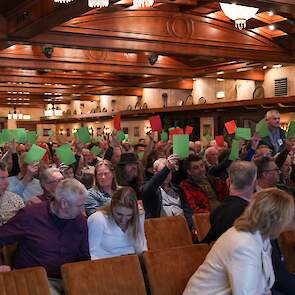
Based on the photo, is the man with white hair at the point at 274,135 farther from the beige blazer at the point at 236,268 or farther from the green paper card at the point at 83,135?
the beige blazer at the point at 236,268

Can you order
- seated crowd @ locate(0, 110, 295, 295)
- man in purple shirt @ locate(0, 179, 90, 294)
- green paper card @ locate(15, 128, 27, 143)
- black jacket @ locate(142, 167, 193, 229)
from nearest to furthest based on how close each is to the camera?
1. seated crowd @ locate(0, 110, 295, 295)
2. man in purple shirt @ locate(0, 179, 90, 294)
3. black jacket @ locate(142, 167, 193, 229)
4. green paper card @ locate(15, 128, 27, 143)

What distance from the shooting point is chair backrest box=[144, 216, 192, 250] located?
163 inches

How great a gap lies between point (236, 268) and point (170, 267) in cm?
74

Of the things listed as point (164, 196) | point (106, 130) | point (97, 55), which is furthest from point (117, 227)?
point (106, 130)

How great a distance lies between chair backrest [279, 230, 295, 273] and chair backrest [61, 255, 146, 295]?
1.46 meters

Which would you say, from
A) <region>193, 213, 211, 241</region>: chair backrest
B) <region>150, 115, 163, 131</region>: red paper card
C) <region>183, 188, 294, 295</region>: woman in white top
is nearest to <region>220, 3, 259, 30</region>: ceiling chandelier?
<region>150, 115, 163, 131</region>: red paper card

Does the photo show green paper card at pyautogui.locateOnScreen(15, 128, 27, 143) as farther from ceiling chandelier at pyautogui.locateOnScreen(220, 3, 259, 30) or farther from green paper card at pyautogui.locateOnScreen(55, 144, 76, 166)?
ceiling chandelier at pyautogui.locateOnScreen(220, 3, 259, 30)

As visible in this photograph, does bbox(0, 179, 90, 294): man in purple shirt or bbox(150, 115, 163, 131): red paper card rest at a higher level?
bbox(150, 115, 163, 131): red paper card

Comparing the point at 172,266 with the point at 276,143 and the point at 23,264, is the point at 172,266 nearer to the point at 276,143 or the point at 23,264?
the point at 23,264

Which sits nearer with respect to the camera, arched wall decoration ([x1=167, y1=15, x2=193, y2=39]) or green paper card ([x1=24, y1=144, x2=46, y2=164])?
green paper card ([x1=24, y1=144, x2=46, y2=164])

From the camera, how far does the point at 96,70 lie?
11.9m

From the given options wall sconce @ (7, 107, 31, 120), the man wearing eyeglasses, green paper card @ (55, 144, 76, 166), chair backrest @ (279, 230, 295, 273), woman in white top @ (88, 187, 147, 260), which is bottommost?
chair backrest @ (279, 230, 295, 273)

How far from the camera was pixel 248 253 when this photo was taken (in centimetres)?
255

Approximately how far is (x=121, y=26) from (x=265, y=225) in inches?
229
